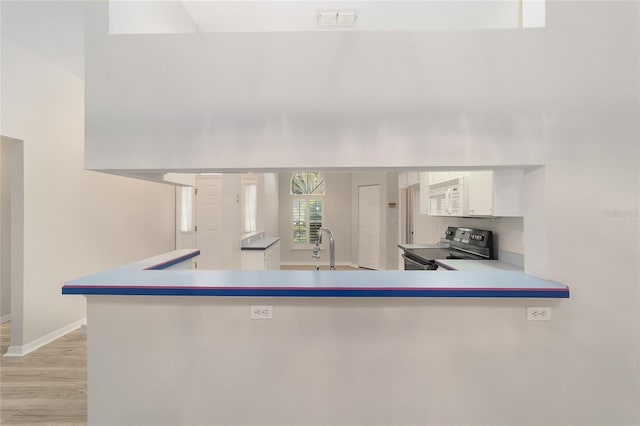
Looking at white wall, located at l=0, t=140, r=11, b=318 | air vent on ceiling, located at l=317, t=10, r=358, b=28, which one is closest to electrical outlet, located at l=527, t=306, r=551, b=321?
air vent on ceiling, located at l=317, t=10, r=358, b=28

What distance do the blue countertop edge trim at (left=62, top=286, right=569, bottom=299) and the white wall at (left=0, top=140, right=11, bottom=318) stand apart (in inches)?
136

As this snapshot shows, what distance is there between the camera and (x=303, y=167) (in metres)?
2.03

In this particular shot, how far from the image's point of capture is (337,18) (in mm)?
3090

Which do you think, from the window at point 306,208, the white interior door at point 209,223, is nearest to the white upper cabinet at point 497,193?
the white interior door at point 209,223

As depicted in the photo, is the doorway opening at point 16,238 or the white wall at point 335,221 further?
the white wall at point 335,221

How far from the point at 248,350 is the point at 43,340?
2929mm

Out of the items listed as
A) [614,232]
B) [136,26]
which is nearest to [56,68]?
[136,26]

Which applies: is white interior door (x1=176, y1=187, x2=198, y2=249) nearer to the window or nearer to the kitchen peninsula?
the window

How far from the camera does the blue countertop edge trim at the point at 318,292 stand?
1.83 m

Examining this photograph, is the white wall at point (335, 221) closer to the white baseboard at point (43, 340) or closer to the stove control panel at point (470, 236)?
the stove control panel at point (470, 236)

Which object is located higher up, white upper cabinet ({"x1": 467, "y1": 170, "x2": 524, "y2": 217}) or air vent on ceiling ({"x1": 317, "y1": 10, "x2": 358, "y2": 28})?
air vent on ceiling ({"x1": 317, "y1": 10, "x2": 358, "y2": 28})

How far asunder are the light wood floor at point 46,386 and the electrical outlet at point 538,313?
9.53ft

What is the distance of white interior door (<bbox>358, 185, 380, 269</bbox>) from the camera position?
304 inches

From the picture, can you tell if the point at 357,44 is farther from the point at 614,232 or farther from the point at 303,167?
the point at 614,232
